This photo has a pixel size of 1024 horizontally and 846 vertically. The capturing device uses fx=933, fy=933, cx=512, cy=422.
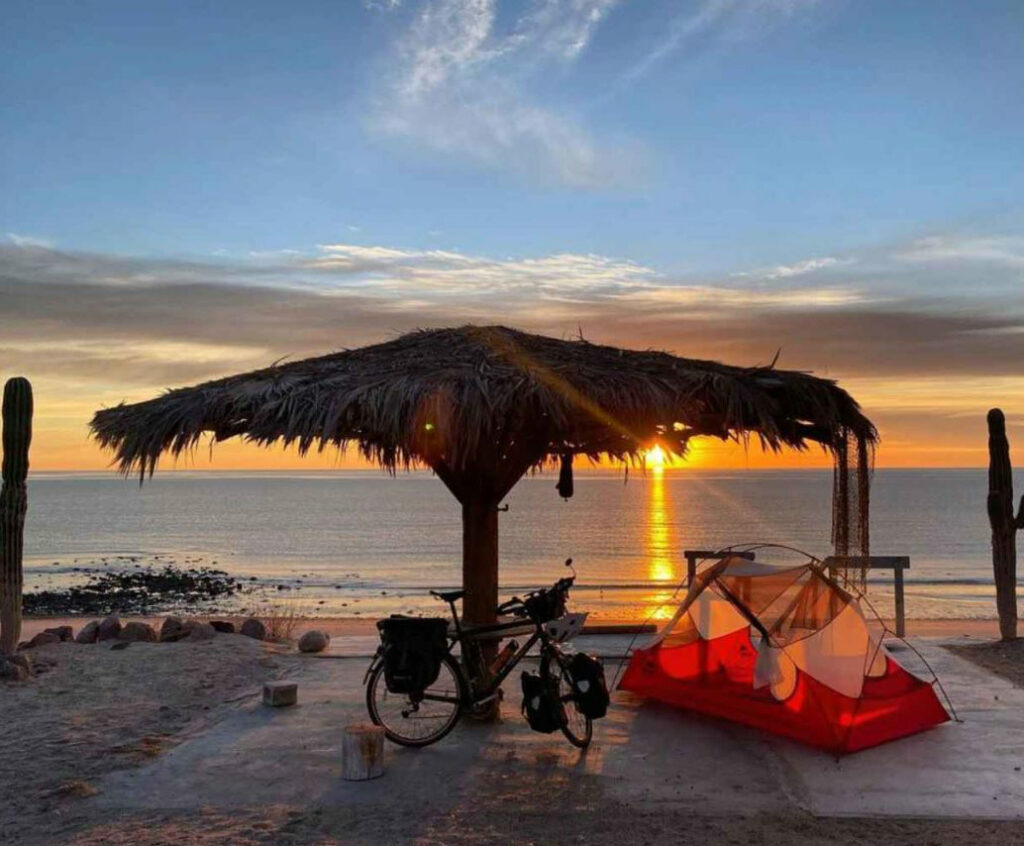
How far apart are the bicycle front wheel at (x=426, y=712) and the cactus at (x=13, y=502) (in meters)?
6.05

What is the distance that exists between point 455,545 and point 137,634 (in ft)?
119

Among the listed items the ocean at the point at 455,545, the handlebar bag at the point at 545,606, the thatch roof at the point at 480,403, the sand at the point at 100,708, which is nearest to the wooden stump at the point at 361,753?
the handlebar bag at the point at 545,606

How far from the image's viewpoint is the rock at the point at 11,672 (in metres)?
8.60

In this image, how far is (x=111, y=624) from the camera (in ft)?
Answer: 36.6

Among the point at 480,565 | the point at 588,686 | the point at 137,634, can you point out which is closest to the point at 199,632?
the point at 137,634

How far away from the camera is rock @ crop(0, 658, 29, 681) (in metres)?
8.60

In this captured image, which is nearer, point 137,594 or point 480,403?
point 480,403

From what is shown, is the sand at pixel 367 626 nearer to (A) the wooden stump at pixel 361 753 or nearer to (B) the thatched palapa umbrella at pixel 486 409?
(B) the thatched palapa umbrella at pixel 486 409

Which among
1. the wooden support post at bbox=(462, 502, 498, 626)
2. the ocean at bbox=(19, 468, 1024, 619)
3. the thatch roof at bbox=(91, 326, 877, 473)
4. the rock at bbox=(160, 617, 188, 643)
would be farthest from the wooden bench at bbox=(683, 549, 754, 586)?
the ocean at bbox=(19, 468, 1024, 619)

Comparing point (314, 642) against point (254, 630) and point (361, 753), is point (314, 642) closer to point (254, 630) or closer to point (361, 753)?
point (254, 630)

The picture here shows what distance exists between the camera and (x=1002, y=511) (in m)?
11.9

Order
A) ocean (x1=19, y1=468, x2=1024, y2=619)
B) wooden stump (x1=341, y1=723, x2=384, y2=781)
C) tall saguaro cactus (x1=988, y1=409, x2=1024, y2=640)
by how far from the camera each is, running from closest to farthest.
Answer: wooden stump (x1=341, y1=723, x2=384, y2=781), tall saguaro cactus (x1=988, y1=409, x2=1024, y2=640), ocean (x1=19, y1=468, x2=1024, y2=619)

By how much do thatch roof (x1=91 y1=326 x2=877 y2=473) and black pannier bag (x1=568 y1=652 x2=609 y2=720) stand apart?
1.56 meters

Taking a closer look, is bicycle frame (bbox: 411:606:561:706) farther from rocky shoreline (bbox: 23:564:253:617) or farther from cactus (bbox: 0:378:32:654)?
rocky shoreline (bbox: 23:564:253:617)
